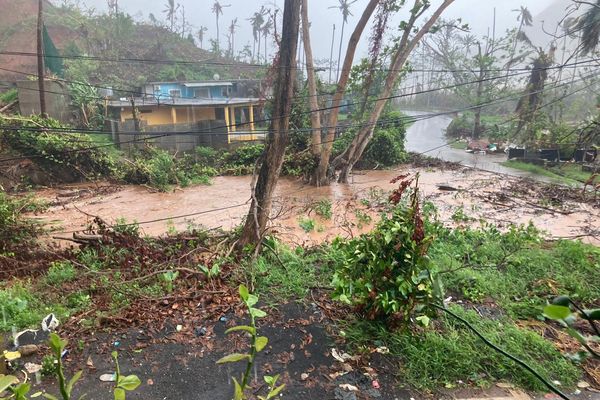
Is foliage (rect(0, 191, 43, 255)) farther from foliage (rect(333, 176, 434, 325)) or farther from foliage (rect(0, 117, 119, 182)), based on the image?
foliage (rect(0, 117, 119, 182))

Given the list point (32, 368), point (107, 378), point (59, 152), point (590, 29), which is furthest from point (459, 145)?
point (32, 368)

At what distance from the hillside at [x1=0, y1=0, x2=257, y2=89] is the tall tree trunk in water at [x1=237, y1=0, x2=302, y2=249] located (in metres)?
26.8

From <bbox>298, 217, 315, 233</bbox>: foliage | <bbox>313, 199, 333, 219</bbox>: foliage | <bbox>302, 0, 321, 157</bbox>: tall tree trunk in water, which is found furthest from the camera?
<bbox>302, 0, 321, 157</bbox>: tall tree trunk in water

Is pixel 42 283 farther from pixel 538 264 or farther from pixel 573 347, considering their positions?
pixel 538 264

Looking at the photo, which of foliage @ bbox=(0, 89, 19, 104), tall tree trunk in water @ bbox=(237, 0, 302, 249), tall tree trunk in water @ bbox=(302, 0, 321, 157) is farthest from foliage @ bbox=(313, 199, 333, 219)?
foliage @ bbox=(0, 89, 19, 104)

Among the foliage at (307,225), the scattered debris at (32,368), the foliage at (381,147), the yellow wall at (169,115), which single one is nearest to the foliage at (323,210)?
the foliage at (307,225)

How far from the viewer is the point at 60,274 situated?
4.85 metres

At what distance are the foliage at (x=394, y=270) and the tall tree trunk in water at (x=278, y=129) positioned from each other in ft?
6.97

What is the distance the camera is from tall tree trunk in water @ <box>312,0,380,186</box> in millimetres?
11492

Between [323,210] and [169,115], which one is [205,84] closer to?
[169,115]

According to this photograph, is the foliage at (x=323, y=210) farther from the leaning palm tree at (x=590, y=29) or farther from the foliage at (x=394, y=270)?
the leaning palm tree at (x=590, y=29)

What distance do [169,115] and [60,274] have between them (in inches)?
640

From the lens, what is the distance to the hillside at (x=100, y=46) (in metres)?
31.5

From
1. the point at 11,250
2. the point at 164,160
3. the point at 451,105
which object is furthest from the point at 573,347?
the point at 451,105
